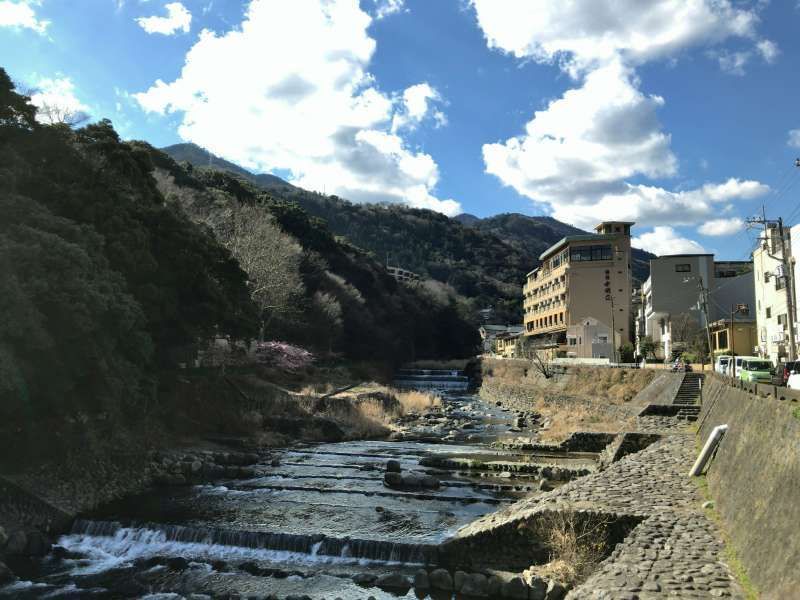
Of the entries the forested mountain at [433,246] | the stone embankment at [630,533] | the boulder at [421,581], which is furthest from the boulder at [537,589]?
the forested mountain at [433,246]

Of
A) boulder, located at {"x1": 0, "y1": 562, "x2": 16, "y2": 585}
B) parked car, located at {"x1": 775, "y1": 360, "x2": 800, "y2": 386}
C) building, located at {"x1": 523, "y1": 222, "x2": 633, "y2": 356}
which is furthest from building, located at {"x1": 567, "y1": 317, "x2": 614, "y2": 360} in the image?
boulder, located at {"x1": 0, "y1": 562, "x2": 16, "y2": 585}

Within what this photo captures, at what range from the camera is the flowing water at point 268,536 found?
12.2 meters

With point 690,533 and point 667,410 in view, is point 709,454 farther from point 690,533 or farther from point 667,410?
point 667,410

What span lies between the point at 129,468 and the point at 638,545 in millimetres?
16633

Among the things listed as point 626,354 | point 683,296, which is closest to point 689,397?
point 626,354

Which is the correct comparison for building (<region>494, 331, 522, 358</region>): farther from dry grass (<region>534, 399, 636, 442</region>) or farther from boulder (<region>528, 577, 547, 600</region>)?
boulder (<region>528, 577, 547, 600</region>)

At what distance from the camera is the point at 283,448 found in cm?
2756

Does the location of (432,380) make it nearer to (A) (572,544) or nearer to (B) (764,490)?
(A) (572,544)

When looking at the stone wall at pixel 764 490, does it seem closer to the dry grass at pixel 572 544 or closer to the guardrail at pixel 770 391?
the guardrail at pixel 770 391

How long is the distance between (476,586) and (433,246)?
5799 inches

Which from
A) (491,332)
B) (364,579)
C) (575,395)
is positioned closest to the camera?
(364,579)

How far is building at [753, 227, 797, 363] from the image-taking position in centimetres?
3559

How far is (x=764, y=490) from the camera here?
9141 millimetres

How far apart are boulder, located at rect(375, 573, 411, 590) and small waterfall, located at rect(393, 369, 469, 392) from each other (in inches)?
2001
